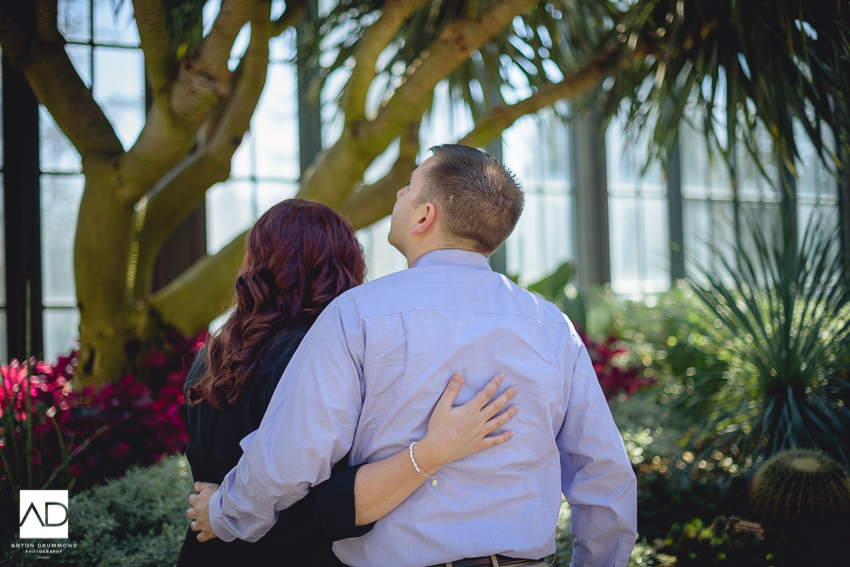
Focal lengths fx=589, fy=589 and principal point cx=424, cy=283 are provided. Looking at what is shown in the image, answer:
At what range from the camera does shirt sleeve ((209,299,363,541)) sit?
111 centimetres

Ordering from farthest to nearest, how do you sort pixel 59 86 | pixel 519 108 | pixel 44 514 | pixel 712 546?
pixel 519 108 → pixel 59 86 → pixel 712 546 → pixel 44 514

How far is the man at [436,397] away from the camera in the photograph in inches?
44.7

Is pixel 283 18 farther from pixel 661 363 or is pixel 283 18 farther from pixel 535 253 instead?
pixel 535 253

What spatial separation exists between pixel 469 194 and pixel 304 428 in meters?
0.59

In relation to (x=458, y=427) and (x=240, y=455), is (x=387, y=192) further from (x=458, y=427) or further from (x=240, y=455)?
(x=458, y=427)

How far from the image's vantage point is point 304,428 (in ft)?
3.63

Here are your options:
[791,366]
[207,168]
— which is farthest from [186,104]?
[791,366]

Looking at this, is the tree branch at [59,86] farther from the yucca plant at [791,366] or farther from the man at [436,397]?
the yucca plant at [791,366]

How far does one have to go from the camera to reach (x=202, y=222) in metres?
5.64

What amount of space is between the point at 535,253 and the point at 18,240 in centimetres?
552

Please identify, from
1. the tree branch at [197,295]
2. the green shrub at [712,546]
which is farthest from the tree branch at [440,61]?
the green shrub at [712,546]

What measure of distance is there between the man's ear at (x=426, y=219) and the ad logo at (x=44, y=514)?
1.83 m

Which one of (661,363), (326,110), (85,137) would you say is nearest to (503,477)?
(85,137)

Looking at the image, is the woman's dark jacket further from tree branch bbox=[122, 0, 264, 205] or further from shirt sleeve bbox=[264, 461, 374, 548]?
tree branch bbox=[122, 0, 264, 205]
